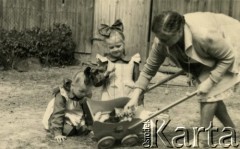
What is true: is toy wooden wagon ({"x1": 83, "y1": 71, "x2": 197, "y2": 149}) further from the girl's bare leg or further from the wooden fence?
the wooden fence

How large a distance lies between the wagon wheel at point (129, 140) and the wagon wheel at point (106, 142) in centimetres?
11

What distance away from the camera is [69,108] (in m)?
5.77

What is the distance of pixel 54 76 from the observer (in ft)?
31.9

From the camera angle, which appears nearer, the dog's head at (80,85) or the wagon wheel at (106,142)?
the wagon wheel at (106,142)

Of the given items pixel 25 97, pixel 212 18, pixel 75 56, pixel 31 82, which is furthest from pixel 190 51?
pixel 75 56

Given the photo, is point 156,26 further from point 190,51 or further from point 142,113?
point 142,113

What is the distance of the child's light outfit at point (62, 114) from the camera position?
563cm

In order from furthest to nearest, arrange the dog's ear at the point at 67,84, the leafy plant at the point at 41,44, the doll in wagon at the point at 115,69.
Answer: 1. the leafy plant at the point at 41,44
2. the doll in wagon at the point at 115,69
3. the dog's ear at the point at 67,84

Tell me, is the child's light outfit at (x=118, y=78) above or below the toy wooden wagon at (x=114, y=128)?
above

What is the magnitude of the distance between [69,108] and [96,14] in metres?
4.95

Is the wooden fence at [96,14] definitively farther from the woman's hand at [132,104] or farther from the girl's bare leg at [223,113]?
the woman's hand at [132,104]

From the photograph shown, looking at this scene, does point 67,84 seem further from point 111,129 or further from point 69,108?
point 111,129

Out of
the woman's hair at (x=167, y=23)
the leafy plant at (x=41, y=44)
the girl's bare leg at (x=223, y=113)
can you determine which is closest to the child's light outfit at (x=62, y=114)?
the girl's bare leg at (x=223, y=113)

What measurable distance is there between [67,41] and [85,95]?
16.7 ft
